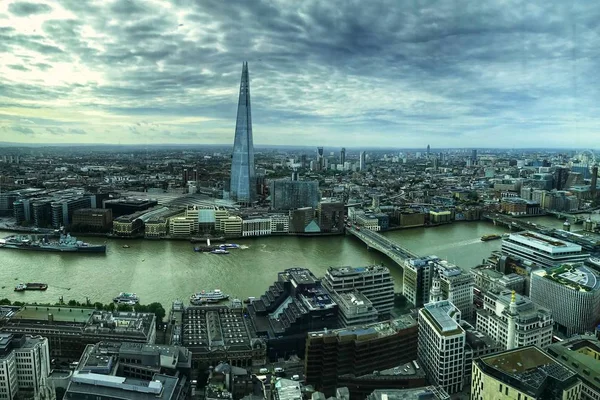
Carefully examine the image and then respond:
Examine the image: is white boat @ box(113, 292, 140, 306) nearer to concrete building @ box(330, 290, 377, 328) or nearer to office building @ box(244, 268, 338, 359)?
office building @ box(244, 268, 338, 359)

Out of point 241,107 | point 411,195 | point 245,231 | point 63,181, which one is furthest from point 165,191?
point 411,195

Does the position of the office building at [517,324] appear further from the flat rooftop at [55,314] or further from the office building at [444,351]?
the flat rooftop at [55,314]

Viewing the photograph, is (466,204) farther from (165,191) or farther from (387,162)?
(387,162)

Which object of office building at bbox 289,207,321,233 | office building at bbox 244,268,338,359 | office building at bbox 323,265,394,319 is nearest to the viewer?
office building at bbox 244,268,338,359

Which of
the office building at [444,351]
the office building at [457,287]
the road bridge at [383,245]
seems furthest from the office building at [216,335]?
the road bridge at [383,245]

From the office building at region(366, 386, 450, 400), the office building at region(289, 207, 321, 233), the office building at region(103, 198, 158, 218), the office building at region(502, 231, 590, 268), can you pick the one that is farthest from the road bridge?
the office building at region(103, 198, 158, 218)

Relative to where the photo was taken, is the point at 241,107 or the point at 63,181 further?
the point at 63,181
